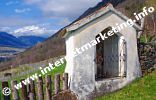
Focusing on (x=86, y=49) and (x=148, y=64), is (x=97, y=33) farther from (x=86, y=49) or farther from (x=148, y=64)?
(x=148, y=64)

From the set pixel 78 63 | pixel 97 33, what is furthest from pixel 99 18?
pixel 78 63

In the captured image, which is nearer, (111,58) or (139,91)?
(139,91)

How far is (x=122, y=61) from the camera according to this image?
23578mm

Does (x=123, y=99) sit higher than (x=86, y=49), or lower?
lower

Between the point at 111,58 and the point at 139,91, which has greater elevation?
the point at 111,58

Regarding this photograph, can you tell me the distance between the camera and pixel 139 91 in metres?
21.4

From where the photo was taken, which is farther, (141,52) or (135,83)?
(141,52)

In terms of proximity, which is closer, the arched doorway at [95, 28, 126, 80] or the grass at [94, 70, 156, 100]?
the grass at [94, 70, 156, 100]

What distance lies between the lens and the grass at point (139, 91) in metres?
20.4

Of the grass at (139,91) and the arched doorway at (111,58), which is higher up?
the arched doorway at (111,58)

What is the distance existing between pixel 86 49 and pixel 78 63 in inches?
31.4

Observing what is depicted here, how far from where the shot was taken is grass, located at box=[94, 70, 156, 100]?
67.1 ft

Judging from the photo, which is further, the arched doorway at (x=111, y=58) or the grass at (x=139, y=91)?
the arched doorway at (x=111, y=58)

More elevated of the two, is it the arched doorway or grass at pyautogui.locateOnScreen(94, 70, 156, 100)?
the arched doorway
